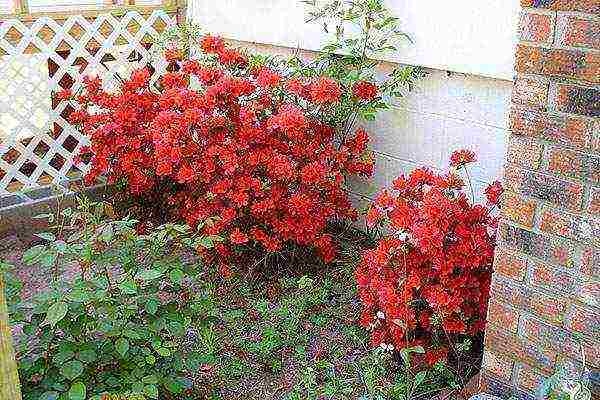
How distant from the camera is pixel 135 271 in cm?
218

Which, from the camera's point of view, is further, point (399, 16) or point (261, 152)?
point (399, 16)

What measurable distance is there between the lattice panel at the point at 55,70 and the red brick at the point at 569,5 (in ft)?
10.4

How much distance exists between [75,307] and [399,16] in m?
2.29

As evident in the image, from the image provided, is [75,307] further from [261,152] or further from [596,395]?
[596,395]

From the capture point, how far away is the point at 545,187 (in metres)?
1.88

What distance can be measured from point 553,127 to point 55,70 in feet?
12.1

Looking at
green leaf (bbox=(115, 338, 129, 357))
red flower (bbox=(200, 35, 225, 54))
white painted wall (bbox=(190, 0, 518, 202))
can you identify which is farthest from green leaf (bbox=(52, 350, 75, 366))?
white painted wall (bbox=(190, 0, 518, 202))

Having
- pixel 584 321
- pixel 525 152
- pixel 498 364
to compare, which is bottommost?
pixel 498 364

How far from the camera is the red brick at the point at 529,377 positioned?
2031mm

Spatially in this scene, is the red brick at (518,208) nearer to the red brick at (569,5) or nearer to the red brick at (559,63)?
the red brick at (559,63)

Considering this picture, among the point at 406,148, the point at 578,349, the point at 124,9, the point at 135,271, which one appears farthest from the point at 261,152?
the point at 124,9

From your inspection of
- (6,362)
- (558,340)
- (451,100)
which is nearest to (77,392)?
(6,362)

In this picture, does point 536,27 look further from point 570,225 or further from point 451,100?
point 451,100

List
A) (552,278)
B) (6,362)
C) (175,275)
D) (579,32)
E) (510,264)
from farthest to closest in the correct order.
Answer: (175,275), (510,264), (552,278), (579,32), (6,362)
